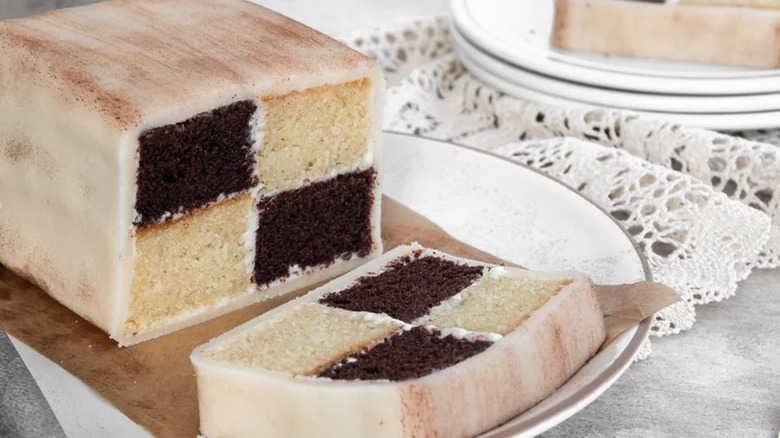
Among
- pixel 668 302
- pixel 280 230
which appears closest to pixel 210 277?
pixel 280 230

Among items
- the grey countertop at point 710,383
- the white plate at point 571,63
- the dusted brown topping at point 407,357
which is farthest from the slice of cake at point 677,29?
the dusted brown topping at point 407,357

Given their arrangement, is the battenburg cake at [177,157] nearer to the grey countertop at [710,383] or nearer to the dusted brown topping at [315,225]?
the dusted brown topping at [315,225]

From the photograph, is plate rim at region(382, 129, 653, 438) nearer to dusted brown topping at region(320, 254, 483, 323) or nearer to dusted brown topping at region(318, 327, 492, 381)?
dusted brown topping at region(318, 327, 492, 381)

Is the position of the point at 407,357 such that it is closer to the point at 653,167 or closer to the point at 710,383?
the point at 710,383

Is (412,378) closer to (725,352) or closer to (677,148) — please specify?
(725,352)

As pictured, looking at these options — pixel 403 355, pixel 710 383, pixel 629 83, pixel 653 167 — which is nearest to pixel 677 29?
pixel 629 83

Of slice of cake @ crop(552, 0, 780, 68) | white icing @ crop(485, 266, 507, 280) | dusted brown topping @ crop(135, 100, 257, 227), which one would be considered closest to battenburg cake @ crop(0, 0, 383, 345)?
dusted brown topping @ crop(135, 100, 257, 227)
